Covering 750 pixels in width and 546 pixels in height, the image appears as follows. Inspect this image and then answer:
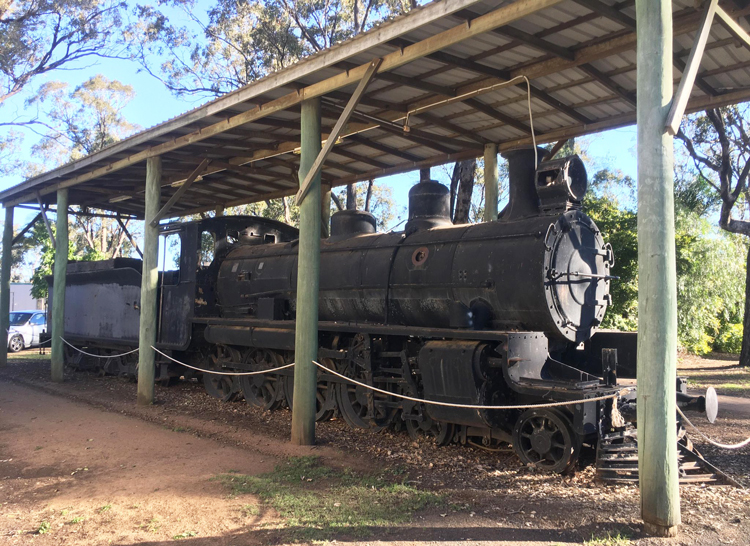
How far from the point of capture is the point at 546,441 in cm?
588

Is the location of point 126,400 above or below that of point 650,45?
below

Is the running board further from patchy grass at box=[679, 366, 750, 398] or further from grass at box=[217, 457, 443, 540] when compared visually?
patchy grass at box=[679, 366, 750, 398]

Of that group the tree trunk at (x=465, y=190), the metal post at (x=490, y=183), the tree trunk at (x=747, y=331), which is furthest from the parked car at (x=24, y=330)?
the tree trunk at (x=747, y=331)

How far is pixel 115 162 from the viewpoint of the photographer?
11.4 meters

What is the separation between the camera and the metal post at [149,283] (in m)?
10.3

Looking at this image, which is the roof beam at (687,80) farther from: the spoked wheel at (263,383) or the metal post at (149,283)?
the metal post at (149,283)

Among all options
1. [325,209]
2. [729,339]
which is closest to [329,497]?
[325,209]

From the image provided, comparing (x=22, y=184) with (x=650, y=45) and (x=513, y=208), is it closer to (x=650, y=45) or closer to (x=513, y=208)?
(x=513, y=208)

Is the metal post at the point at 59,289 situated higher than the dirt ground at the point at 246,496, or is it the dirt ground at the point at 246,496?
the metal post at the point at 59,289

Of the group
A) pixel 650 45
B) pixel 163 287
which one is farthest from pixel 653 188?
pixel 163 287

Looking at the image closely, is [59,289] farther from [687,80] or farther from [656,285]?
[687,80]

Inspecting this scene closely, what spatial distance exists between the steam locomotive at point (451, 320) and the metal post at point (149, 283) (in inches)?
24.7

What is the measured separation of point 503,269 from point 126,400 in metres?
7.51

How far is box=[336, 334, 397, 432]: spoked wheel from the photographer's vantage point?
313 inches
